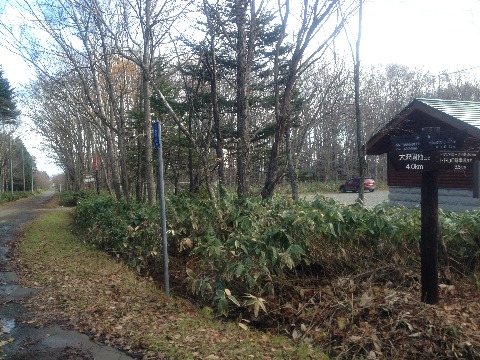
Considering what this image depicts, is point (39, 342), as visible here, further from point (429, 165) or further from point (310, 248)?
point (429, 165)

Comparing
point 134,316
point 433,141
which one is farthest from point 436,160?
point 134,316

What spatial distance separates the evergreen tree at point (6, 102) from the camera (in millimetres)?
37250

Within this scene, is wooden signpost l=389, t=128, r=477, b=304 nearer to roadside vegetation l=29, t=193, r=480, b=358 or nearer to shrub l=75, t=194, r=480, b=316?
roadside vegetation l=29, t=193, r=480, b=358

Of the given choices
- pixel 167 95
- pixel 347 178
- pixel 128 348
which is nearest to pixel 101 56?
pixel 167 95

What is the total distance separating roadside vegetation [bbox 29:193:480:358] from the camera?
18.4 ft

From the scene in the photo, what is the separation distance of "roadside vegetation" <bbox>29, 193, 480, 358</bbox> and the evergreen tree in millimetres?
Result: 34105

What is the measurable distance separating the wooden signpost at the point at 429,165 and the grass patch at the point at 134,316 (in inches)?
66.4


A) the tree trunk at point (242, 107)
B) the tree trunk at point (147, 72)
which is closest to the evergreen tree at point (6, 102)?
the tree trunk at point (147, 72)

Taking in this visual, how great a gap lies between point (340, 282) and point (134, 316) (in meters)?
2.82

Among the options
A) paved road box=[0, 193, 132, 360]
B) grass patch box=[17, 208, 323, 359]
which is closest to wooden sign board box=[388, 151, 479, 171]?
grass patch box=[17, 208, 323, 359]

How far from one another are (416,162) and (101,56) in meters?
13.1

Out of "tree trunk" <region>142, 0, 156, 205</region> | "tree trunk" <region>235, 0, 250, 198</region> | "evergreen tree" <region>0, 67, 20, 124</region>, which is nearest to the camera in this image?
"tree trunk" <region>235, 0, 250, 198</region>

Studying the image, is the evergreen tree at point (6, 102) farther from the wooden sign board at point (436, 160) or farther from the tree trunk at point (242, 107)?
the wooden sign board at point (436, 160)

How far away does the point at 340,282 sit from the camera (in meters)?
6.81
